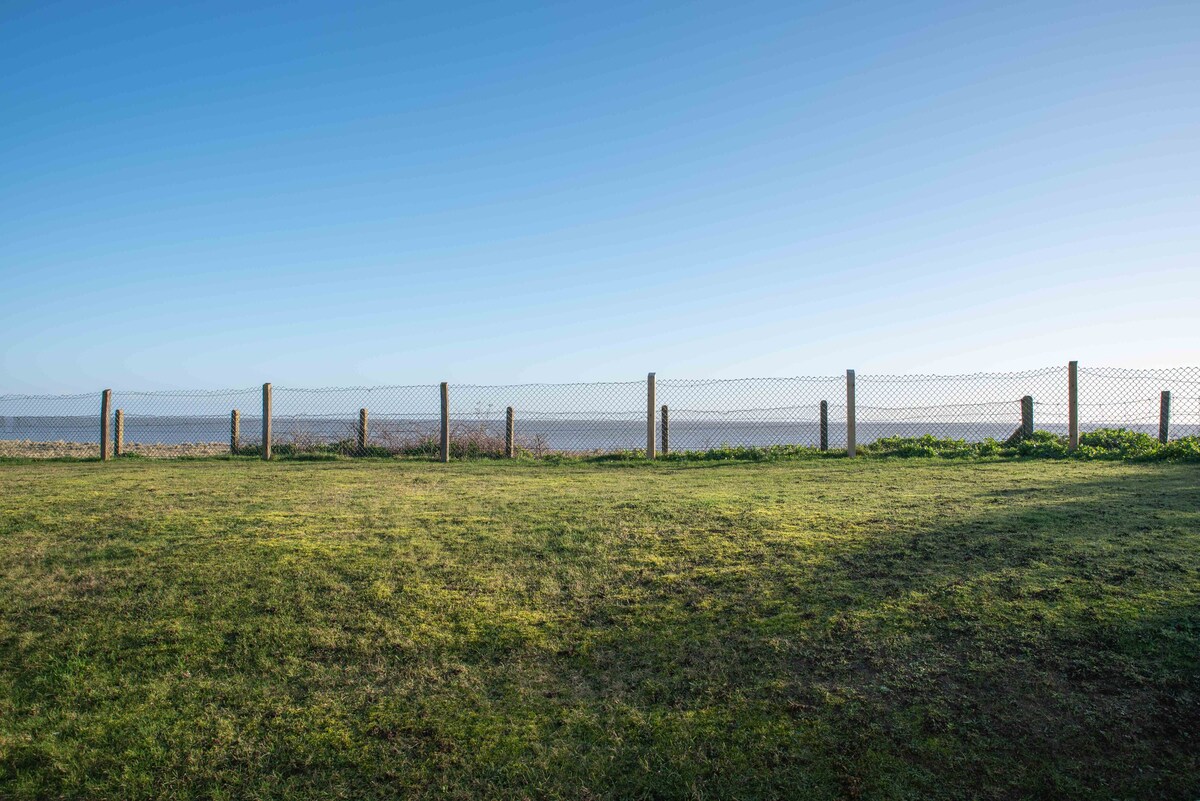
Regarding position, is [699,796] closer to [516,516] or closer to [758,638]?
[758,638]

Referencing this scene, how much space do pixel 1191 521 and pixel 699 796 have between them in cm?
464

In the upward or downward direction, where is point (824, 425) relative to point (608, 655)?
upward

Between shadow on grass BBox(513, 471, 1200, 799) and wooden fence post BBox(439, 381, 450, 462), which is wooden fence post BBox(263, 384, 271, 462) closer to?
wooden fence post BBox(439, 381, 450, 462)

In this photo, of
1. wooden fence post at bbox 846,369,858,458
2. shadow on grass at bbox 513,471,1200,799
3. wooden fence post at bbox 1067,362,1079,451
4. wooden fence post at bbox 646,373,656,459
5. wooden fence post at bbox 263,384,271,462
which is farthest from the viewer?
wooden fence post at bbox 263,384,271,462

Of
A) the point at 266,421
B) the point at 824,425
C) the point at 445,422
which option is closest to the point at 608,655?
the point at 445,422

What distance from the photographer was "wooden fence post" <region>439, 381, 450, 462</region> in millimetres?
12969

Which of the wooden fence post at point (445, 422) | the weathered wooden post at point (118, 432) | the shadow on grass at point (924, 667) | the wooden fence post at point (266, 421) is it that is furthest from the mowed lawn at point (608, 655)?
the weathered wooden post at point (118, 432)

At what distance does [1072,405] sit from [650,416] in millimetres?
6712

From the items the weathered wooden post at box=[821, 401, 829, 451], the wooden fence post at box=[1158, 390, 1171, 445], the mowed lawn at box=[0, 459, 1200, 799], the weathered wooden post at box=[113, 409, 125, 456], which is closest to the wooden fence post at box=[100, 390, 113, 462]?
the weathered wooden post at box=[113, 409, 125, 456]

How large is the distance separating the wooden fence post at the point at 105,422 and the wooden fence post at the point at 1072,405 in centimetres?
1662

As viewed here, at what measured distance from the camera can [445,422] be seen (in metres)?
13.2

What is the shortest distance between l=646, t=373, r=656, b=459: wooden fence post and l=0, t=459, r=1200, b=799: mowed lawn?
6.59m

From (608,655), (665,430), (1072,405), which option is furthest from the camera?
(665,430)

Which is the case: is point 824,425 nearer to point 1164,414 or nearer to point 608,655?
point 1164,414
